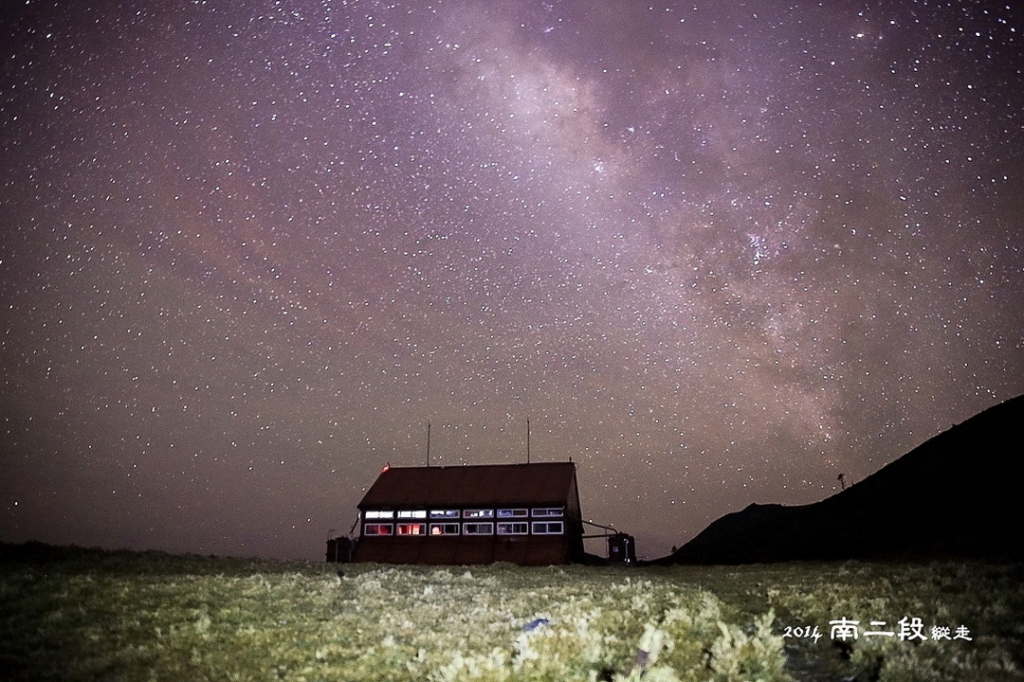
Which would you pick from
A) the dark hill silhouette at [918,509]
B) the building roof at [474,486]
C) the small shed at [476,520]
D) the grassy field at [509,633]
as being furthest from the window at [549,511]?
the grassy field at [509,633]

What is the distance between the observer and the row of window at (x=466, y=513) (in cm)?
4446

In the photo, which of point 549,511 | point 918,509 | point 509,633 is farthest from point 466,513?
point 918,509

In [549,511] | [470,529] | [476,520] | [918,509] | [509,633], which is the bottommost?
[470,529]

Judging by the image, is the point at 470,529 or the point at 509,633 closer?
the point at 509,633

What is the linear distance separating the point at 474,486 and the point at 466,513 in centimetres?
256

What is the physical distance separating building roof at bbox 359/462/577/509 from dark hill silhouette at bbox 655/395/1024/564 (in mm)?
27272

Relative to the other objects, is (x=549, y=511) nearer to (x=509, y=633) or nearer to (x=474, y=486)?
(x=474, y=486)

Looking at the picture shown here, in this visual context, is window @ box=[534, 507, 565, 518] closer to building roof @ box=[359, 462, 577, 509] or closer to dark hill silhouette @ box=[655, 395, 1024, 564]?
building roof @ box=[359, 462, 577, 509]

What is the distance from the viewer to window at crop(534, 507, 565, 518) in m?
44.2

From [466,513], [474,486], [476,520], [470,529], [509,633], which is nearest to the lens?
[509,633]

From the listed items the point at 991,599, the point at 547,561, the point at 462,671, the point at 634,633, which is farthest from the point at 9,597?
the point at 547,561

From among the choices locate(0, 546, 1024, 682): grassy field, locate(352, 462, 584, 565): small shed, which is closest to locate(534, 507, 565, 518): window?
locate(352, 462, 584, 565): small shed

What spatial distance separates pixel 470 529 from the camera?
148 ft

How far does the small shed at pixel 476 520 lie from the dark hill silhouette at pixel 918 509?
2749 centimetres
